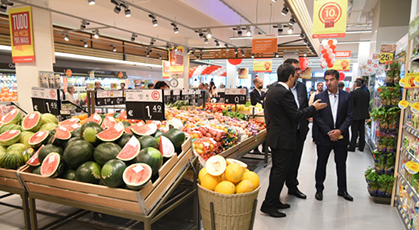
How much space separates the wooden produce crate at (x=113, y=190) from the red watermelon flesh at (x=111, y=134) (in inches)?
15.6

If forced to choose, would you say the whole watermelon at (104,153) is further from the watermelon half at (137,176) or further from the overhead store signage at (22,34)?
the overhead store signage at (22,34)

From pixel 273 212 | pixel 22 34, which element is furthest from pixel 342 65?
pixel 22 34

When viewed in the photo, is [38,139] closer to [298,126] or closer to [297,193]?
[298,126]

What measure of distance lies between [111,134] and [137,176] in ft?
1.99

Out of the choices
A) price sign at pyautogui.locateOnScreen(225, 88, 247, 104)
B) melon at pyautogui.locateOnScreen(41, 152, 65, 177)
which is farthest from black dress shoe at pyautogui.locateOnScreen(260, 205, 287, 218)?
price sign at pyautogui.locateOnScreen(225, 88, 247, 104)

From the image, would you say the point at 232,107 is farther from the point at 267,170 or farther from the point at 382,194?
the point at 382,194

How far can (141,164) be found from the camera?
6.47ft

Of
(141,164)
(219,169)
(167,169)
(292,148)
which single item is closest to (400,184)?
(292,148)

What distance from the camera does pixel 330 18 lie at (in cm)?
594

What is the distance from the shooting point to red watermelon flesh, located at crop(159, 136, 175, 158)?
2.23m

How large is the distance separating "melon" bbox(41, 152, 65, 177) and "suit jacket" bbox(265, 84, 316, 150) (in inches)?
86.3

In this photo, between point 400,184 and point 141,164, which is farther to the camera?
point 400,184

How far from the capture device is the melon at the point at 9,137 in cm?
261

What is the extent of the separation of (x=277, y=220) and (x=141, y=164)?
2.03m
